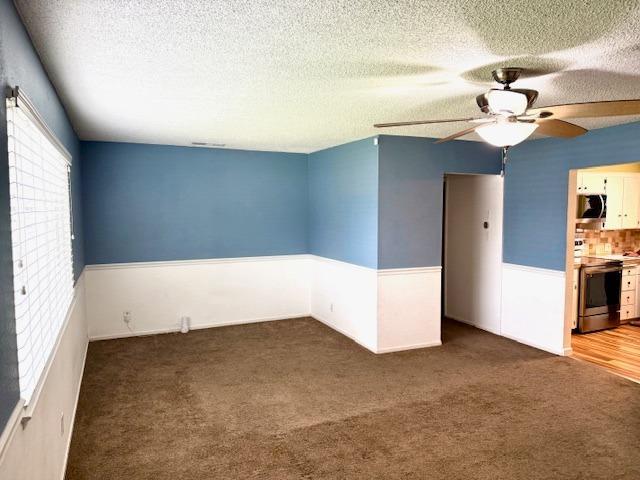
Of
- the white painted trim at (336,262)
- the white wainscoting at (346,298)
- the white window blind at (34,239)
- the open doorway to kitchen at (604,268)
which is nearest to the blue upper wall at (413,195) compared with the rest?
the white painted trim at (336,262)

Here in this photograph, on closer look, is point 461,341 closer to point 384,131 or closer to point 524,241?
point 524,241

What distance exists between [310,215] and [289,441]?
3826 millimetres

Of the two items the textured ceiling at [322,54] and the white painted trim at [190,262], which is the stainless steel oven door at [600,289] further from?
the white painted trim at [190,262]

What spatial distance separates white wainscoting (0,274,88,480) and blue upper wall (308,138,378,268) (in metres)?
2.92

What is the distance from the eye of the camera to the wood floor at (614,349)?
4.42 meters

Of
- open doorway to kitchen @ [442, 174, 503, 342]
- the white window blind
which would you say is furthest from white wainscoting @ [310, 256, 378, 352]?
the white window blind

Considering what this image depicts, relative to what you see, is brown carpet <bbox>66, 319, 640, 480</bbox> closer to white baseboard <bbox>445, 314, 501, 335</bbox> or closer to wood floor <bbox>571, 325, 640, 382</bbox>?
wood floor <bbox>571, 325, 640, 382</bbox>

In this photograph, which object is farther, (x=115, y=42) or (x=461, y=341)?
(x=461, y=341)

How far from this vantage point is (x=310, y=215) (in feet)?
21.3

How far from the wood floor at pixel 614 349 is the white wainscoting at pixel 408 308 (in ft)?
4.89

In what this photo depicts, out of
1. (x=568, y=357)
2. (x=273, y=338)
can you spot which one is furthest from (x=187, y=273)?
(x=568, y=357)

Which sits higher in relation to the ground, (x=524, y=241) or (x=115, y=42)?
(x=115, y=42)

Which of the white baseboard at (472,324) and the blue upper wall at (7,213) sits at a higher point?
the blue upper wall at (7,213)

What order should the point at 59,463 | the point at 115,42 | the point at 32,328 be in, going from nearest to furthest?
the point at 32,328
the point at 115,42
the point at 59,463
